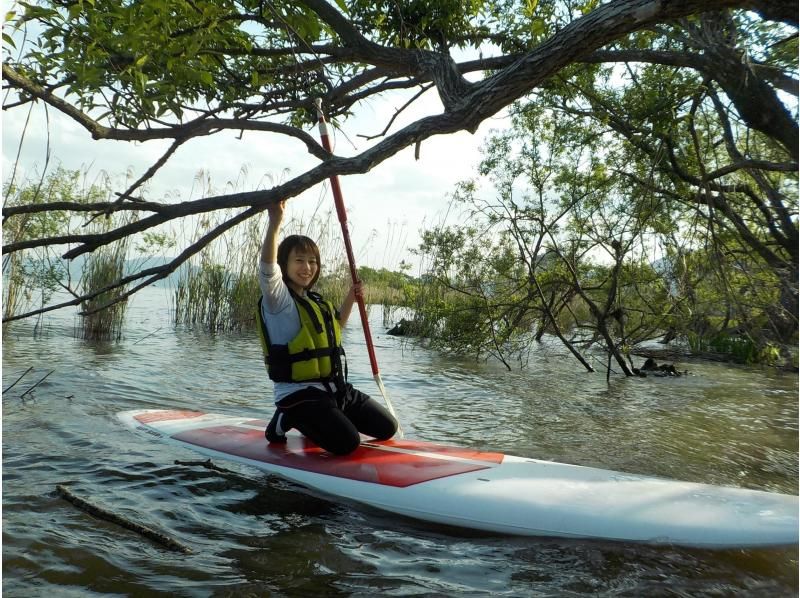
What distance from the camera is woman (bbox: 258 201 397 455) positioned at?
3211 mm

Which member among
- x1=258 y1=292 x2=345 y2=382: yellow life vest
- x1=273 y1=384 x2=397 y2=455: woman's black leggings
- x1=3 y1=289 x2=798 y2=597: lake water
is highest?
x1=258 y1=292 x2=345 y2=382: yellow life vest

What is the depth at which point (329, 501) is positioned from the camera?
310 centimetres

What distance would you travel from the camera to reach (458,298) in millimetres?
8109

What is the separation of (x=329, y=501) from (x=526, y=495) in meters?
0.96

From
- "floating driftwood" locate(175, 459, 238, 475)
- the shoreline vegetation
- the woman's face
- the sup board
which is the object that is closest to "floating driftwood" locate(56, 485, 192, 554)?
"floating driftwood" locate(175, 459, 238, 475)

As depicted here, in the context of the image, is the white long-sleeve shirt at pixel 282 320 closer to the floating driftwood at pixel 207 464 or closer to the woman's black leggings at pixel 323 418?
the woman's black leggings at pixel 323 418

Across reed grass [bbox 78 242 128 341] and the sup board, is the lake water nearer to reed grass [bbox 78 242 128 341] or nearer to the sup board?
the sup board

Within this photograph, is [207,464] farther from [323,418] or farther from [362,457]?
[362,457]

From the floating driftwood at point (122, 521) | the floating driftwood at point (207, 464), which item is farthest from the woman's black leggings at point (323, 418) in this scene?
the floating driftwood at point (122, 521)

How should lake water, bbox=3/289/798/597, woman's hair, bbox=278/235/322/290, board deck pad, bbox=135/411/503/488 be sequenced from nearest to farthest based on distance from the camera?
lake water, bbox=3/289/798/597, board deck pad, bbox=135/411/503/488, woman's hair, bbox=278/235/322/290

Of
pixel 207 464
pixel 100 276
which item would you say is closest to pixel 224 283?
pixel 100 276

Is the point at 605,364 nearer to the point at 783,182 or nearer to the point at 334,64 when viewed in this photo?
the point at 783,182

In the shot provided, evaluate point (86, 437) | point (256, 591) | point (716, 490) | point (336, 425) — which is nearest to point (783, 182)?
point (716, 490)

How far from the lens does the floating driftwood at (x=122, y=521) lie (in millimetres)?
2389
